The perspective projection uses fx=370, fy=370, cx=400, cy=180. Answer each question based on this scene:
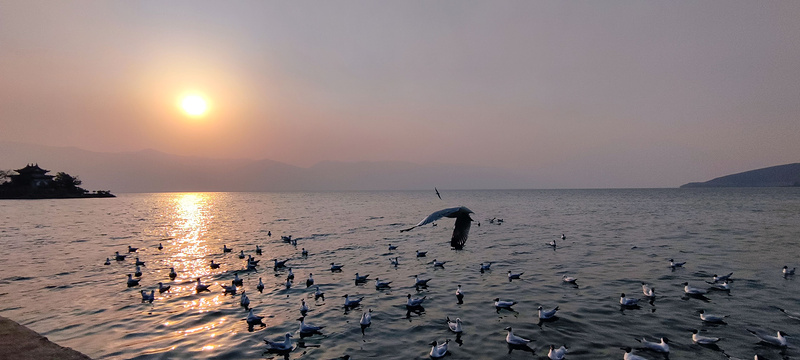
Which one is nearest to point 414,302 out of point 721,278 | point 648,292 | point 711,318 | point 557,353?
point 557,353

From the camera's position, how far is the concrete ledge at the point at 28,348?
29.9 feet

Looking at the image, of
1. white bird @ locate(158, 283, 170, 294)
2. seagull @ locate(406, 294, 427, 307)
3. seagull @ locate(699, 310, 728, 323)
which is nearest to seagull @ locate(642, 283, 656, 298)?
seagull @ locate(699, 310, 728, 323)

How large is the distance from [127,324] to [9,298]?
30.0ft

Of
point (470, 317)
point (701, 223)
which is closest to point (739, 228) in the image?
point (701, 223)

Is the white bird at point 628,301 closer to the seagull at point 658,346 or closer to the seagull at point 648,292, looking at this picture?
the seagull at point 648,292

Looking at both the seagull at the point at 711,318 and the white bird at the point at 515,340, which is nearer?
the white bird at the point at 515,340

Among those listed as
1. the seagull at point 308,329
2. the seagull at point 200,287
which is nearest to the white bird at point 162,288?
the seagull at point 200,287

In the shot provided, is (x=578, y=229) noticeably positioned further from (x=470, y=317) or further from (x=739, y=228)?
(x=470, y=317)

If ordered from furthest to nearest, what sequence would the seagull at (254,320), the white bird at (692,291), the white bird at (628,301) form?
the white bird at (692,291) → the white bird at (628,301) → the seagull at (254,320)

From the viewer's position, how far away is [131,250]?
30.6m

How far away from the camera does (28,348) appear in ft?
31.6

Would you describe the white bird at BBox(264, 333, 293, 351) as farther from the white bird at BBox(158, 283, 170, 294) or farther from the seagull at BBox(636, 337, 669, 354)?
the seagull at BBox(636, 337, 669, 354)

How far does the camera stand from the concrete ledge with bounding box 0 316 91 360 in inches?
359

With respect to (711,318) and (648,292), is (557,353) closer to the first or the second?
(711,318)
